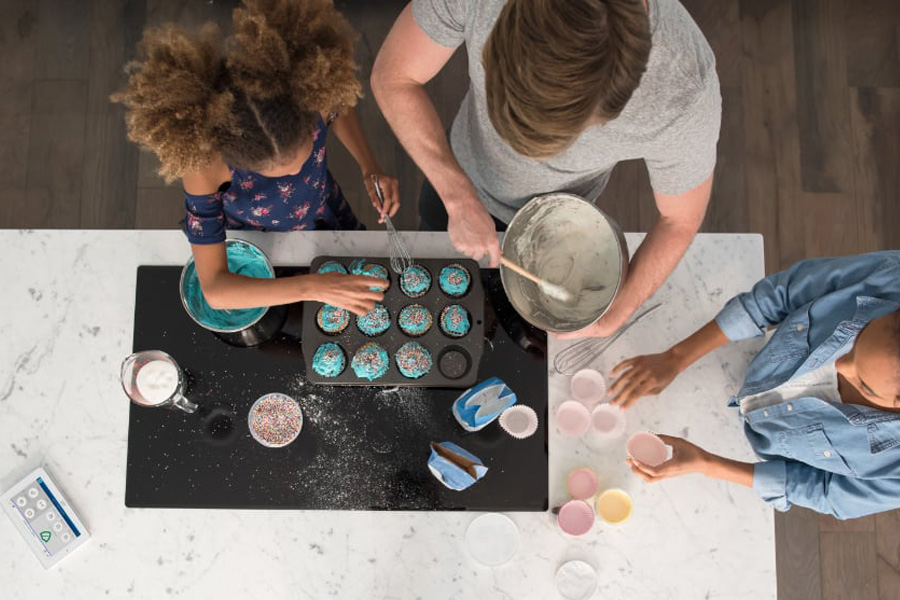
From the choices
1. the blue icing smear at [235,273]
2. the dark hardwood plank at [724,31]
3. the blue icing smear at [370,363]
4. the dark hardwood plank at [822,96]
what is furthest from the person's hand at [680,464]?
the dark hardwood plank at [724,31]

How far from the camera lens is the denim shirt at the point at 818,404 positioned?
1.24m

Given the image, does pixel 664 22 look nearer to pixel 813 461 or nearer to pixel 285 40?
pixel 285 40

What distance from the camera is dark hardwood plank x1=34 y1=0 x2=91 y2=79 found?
2576 mm

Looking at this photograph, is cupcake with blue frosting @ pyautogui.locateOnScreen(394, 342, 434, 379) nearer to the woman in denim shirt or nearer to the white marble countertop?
the white marble countertop

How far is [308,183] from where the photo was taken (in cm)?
157

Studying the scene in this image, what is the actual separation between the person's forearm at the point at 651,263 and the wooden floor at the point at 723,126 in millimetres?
1193

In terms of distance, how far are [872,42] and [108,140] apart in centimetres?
310

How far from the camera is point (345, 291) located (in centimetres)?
135

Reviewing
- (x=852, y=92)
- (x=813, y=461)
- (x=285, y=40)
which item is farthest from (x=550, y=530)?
(x=852, y=92)

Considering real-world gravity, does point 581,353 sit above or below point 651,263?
below

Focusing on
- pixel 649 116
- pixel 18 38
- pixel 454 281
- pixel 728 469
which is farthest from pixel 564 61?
pixel 18 38

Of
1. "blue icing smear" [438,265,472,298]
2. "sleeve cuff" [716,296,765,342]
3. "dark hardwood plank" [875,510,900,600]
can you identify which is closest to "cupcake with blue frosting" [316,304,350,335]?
"blue icing smear" [438,265,472,298]

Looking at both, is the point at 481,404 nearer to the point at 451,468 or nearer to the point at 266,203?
the point at 451,468

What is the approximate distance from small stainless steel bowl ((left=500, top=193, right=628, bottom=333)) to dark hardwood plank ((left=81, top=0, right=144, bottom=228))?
183 cm
